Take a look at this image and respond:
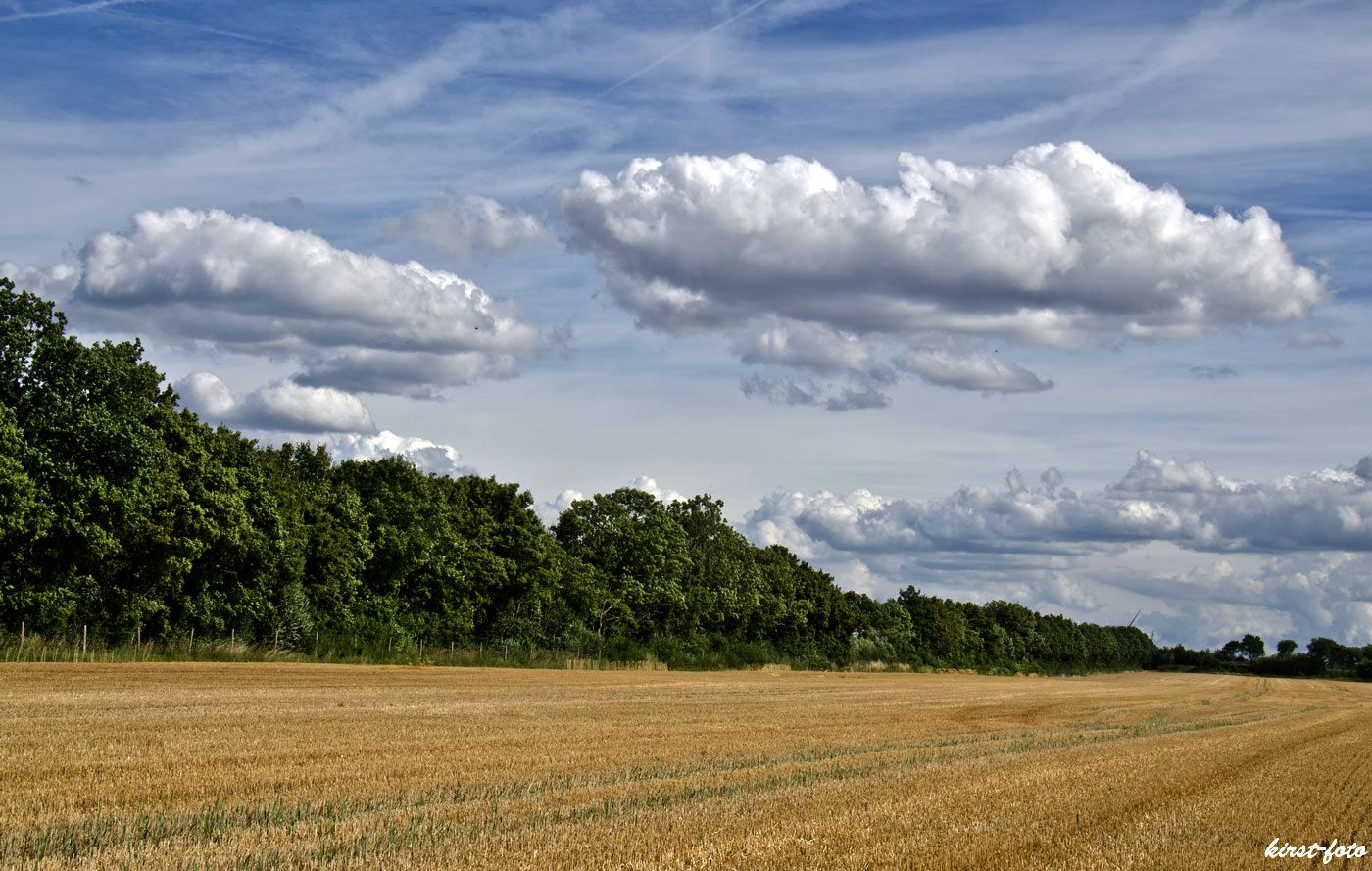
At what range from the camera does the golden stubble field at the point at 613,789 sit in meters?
9.82

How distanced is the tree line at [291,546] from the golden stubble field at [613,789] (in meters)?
18.2

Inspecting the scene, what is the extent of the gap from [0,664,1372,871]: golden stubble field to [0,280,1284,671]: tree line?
18229 millimetres

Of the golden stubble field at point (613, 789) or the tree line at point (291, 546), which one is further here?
the tree line at point (291, 546)

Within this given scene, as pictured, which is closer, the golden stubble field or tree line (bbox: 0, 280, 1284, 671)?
the golden stubble field

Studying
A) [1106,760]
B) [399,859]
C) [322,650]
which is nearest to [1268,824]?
[1106,760]

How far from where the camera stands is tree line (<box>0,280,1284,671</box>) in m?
43.3

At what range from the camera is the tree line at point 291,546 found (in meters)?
43.3

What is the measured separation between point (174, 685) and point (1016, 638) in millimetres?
178087

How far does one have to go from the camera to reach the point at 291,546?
55.5 meters

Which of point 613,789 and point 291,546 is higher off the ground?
point 291,546

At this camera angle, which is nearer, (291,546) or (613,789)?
A: (613,789)

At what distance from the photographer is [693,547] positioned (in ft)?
357

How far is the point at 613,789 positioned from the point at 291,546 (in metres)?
46.1

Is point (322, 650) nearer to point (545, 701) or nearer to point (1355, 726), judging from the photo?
point (545, 701)
